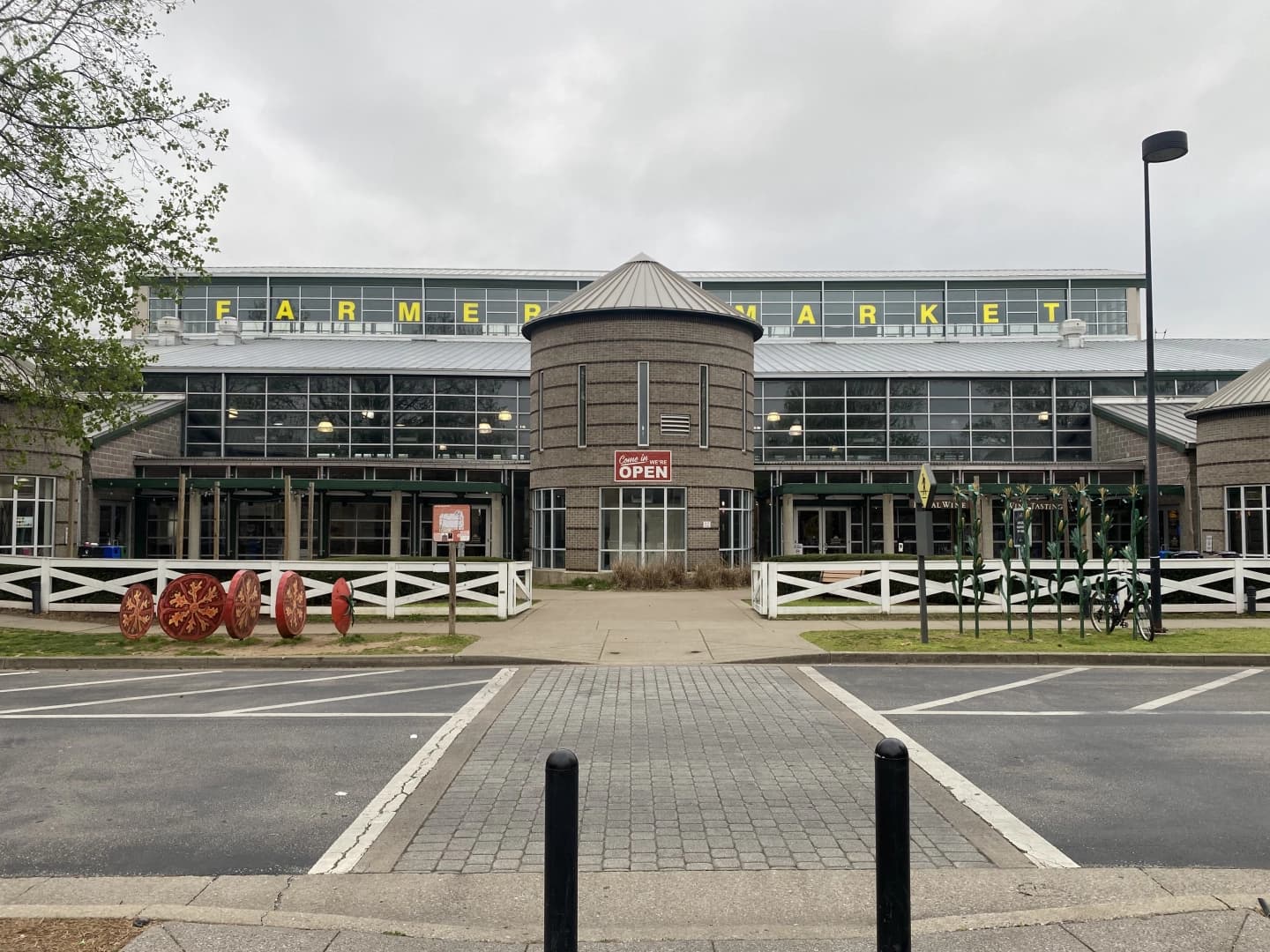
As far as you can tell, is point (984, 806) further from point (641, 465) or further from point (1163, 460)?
point (1163, 460)

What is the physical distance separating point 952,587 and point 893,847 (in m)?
17.4

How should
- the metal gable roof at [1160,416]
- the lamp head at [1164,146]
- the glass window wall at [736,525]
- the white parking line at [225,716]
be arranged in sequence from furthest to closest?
the metal gable roof at [1160,416]
the glass window wall at [736,525]
the lamp head at [1164,146]
the white parking line at [225,716]

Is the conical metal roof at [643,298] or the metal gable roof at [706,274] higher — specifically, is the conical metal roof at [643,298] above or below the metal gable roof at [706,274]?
below

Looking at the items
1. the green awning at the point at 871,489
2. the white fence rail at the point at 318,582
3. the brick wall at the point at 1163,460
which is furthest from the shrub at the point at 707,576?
the brick wall at the point at 1163,460

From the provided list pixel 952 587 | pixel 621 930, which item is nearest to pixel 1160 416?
pixel 952 587

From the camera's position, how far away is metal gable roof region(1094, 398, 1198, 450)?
3472 centimetres

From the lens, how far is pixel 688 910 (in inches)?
181

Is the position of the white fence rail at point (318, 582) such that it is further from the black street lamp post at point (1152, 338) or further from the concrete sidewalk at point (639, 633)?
the black street lamp post at point (1152, 338)

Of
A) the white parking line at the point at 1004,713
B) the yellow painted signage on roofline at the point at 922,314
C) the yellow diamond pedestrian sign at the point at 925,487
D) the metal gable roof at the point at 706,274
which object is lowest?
the white parking line at the point at 1004,713

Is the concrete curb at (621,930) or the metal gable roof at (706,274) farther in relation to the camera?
the metal gable roof at (706,274)

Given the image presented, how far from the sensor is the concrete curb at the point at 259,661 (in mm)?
13625

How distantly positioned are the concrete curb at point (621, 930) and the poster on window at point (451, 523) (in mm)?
11085

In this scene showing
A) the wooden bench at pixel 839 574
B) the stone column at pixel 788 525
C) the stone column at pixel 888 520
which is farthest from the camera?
the stone column at pixel 788 525

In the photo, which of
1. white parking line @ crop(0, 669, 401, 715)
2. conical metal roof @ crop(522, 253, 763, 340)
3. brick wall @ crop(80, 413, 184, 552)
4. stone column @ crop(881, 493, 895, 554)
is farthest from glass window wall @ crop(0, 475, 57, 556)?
stone column @ crop(881, 493, 895, 554)
